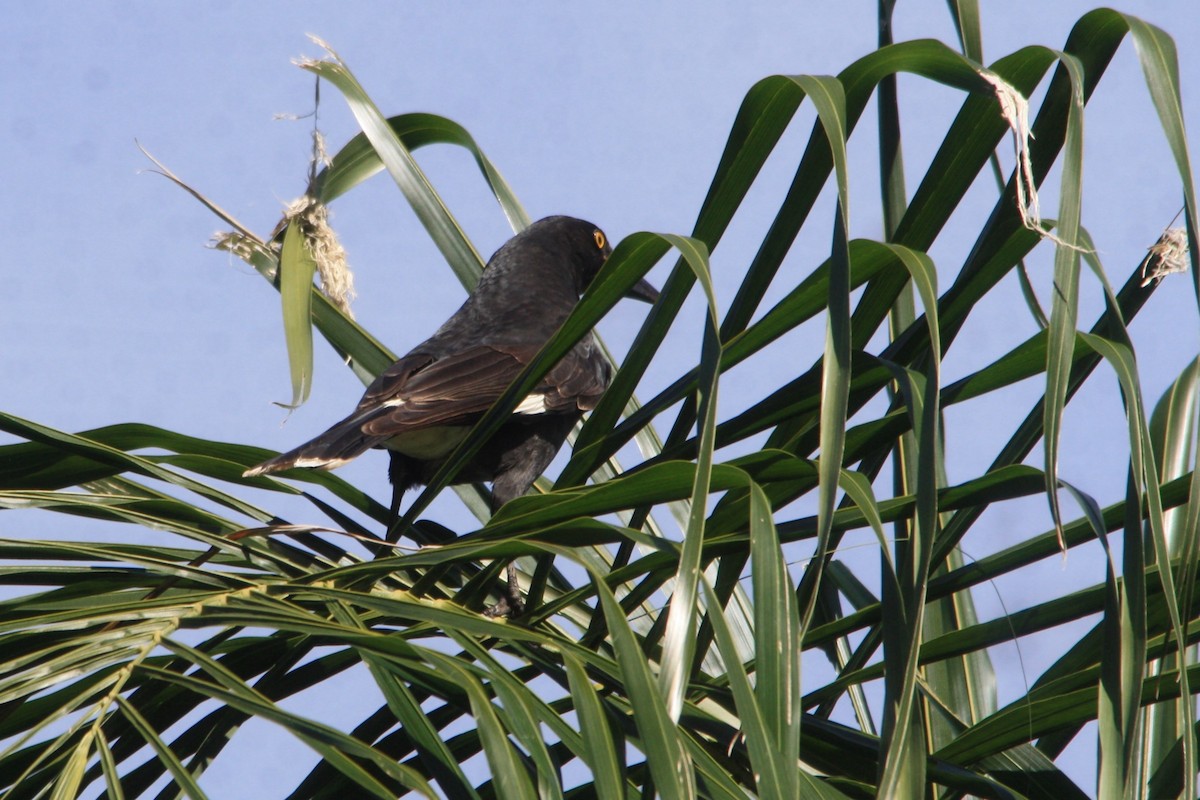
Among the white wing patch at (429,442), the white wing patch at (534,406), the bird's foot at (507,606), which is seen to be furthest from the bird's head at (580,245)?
the bird's foot at (507,606)

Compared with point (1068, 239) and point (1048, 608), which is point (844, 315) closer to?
point (1068, 239)

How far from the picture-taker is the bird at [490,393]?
9.19ft

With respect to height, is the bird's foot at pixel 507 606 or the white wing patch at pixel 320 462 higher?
the white wing patch at pixel 320 462

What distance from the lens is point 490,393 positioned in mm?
3090

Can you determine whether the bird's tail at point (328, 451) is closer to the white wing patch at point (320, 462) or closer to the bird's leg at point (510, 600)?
the white wing patch at point (320, 462)

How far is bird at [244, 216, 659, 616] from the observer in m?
2.80

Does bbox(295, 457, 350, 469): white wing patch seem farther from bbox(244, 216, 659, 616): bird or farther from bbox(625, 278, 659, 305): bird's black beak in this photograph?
bbox(625, 278, 659, 305): bird's black beak

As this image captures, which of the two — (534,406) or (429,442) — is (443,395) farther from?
(534,406)

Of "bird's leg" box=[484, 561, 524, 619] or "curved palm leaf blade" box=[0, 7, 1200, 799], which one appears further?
"bird's leg" box=[484, 561, 524, 619]

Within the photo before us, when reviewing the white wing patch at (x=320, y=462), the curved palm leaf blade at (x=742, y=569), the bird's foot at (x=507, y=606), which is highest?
the white wing patch at (x=320, y=462)

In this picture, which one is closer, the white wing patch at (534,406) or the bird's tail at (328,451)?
the bird's tail at (328,451)

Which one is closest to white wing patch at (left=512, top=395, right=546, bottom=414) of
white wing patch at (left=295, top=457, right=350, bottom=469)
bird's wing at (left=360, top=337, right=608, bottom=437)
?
bird's wing at (left=360, top=337, right=608, bottom=437)

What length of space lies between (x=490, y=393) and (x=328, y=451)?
2.40 ft

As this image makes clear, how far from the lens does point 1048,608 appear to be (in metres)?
1.60
